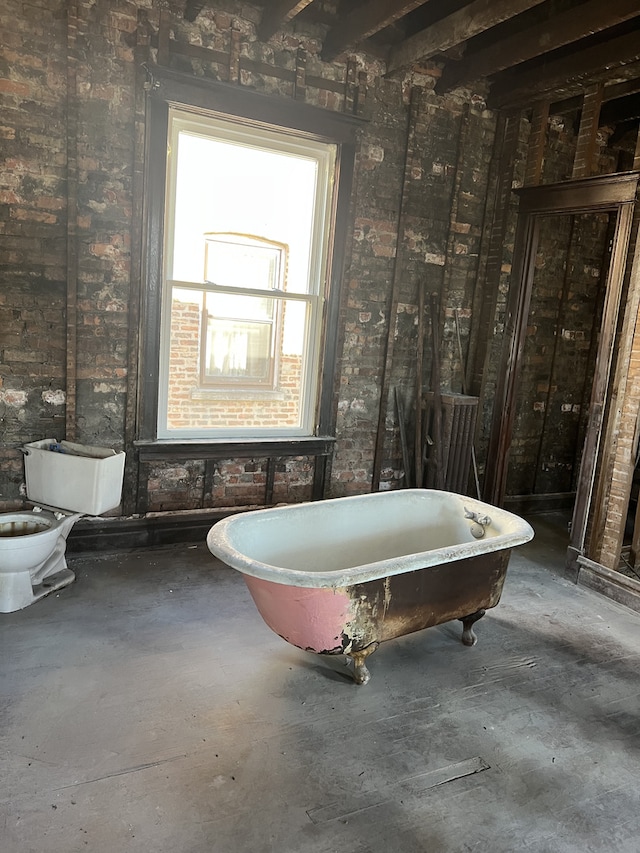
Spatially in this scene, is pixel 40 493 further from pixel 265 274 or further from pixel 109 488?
pixel 265 274

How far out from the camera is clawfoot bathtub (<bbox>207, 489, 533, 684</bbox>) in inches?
88.6

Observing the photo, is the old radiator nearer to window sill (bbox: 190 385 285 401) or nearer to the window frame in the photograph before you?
the window frame

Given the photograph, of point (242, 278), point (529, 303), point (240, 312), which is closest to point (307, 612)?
point (240, 312)

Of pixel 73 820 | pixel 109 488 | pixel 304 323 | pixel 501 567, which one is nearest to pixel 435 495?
pixel 501 567

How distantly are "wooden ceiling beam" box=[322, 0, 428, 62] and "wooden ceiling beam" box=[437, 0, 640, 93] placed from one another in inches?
24.3

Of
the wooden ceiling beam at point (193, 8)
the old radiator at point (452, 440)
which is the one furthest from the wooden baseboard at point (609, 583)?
the wooden ceiling beam at point (193, 8)

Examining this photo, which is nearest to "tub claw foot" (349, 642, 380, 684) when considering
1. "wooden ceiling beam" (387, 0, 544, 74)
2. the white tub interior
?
the white tub interior

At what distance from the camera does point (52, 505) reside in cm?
321

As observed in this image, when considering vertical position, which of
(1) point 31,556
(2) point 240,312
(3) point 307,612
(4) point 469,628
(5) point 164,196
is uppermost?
(5) point 164,196

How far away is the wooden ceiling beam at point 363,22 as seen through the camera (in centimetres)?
311

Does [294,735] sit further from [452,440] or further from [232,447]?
[452,440]

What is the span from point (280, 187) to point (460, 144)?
4.76ft

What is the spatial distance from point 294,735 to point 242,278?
2.74 m

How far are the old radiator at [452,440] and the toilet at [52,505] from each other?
2.25m
